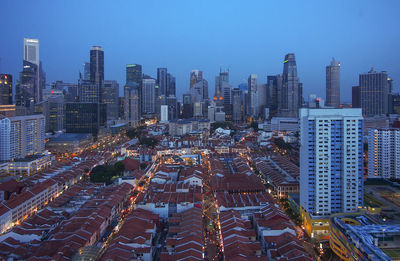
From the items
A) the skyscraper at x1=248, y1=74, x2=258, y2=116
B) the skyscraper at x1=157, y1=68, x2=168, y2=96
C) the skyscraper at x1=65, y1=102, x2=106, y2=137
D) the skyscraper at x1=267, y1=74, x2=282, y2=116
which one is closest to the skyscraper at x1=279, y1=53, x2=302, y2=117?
the skyscraper at x1=267, y1=74, x2=282, y2=116

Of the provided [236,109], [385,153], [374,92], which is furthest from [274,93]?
[385,153]

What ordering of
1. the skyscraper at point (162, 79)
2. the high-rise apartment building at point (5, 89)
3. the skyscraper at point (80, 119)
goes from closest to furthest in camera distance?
the skyscraper at point (80, 119) < the high-rise apartment building at point (5, 89) < the skyscraper at point (162, 79)

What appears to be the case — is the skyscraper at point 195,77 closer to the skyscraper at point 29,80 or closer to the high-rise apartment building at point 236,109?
the high-rise apartment building at point 236,109

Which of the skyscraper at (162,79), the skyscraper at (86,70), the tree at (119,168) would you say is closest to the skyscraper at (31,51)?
the skyscraper at (86,70)

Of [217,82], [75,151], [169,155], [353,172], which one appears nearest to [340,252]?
[353,172]

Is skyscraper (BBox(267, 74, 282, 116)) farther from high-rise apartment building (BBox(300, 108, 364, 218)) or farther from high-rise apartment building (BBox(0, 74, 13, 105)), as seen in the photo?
high-rise apartment building (BBox(300, 108, 364, 218))
